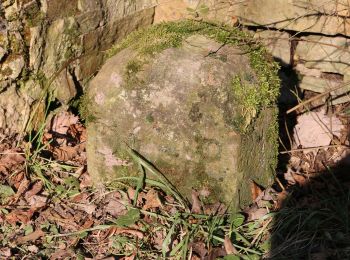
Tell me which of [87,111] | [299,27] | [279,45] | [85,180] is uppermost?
[299,27]

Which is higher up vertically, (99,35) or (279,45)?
(99,35)

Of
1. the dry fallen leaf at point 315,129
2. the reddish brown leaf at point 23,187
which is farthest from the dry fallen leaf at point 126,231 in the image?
the dry fallen leaf at point 315,129

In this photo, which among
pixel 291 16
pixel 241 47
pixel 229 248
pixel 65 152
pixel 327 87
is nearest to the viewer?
pixel 229 248

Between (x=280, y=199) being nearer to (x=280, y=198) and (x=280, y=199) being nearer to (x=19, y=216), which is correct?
(x=280, y=198)

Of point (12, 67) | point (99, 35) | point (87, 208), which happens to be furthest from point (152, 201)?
point (99, 35)

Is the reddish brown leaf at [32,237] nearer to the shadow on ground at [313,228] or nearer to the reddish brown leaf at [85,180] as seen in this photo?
the reddish brown leaf at [85,180]

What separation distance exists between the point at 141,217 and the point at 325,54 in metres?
2.16

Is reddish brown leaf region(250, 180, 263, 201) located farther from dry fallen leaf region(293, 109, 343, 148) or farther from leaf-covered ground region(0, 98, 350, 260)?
dry fallen leaf region(293, 109, 343, 148)

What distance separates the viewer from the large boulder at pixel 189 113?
2975 mm

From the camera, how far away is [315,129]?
4004 millimetres

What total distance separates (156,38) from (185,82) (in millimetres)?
447

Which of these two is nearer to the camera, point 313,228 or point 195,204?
point 313,228

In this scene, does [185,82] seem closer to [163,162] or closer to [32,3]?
[163,162]

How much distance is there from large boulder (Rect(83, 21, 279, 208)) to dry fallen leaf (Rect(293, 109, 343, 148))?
2.66 ft
